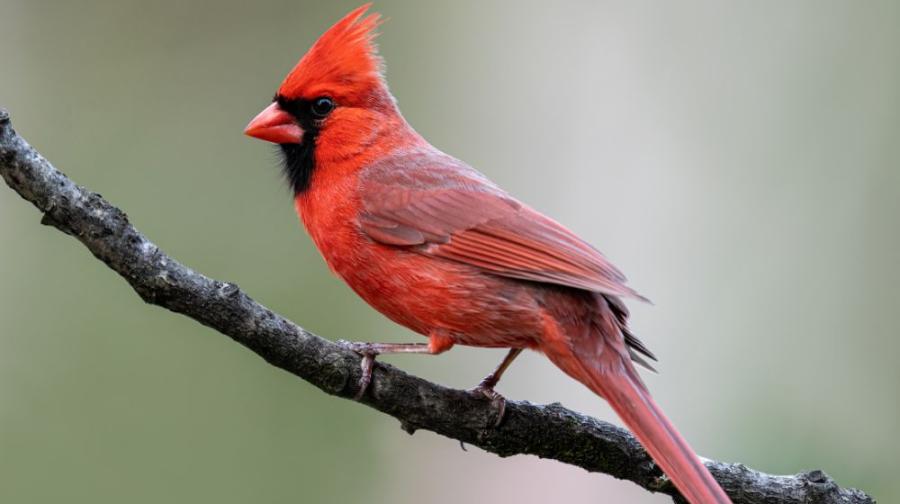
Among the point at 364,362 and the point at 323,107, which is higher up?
the point at 323,107

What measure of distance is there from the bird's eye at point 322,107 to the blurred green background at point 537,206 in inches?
71.3

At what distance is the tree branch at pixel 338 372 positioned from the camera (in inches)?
99.4

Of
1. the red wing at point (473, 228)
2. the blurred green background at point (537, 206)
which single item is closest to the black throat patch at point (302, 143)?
the red wing at point (473, 228)

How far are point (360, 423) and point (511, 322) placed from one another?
2.26m

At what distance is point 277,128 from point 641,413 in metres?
1.53

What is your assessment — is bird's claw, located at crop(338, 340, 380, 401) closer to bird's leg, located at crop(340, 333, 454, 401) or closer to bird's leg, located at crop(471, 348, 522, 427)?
bird's leg, located at crop(340, 333, 454, 401)

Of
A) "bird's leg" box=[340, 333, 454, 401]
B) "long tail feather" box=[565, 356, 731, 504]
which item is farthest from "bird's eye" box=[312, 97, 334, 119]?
"long tail feather" box=[565, 356, 731, 504]

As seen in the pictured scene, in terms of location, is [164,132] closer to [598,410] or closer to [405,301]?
[598,410]

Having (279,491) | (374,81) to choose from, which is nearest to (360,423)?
(279,491)

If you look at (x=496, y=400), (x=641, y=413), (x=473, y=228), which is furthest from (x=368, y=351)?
(x=641, y=413)

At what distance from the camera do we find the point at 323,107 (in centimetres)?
370

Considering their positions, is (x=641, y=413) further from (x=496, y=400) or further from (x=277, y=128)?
(x=277, y=128)

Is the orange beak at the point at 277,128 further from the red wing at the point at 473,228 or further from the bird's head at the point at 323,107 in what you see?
the red wing at the point at 473,228

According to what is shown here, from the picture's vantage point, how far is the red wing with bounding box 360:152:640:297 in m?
3.21
